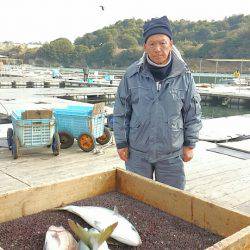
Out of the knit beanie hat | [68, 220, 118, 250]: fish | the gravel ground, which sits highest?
the knit beanie hat

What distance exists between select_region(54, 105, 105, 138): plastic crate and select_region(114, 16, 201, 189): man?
3798 mm

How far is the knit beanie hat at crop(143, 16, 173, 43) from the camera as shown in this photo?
2706 millimetres

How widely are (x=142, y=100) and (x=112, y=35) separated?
11037 cm

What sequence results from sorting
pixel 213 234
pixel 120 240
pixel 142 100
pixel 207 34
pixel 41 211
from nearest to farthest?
pixel 120 240
pixel 213 234
pixel 41 211
pixel 142 100
pixel 207 34

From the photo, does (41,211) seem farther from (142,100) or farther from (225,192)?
(225,192)

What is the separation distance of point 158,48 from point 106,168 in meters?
3.48

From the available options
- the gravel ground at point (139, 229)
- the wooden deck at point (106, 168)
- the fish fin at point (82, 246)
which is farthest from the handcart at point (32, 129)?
the fish fin at point (82, 246)

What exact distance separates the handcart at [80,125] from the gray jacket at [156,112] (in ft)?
12.3

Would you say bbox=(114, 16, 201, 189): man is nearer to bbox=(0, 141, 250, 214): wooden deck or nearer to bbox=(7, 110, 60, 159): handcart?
bbox=(0, 141, 250, 214): wooden deck

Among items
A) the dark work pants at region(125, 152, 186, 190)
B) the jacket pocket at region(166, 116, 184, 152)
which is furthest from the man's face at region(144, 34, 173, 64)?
the dark work pants at region(125, 152, 186, 190)

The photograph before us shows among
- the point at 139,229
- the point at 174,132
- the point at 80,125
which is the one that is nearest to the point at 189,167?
the point at 80,125

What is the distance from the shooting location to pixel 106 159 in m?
6.54

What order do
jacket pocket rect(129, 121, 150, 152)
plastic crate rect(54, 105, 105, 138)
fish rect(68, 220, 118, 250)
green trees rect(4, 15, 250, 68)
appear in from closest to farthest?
fish rect(68, 220, 118, 250) → jacket pocket rect(129, 121, 150, 152) → plastic crate rect(54, 105, 105, 138) → green trees rect(4, 15, 250, 68)

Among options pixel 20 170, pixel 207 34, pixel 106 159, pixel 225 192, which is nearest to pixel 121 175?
pixel 225 192
